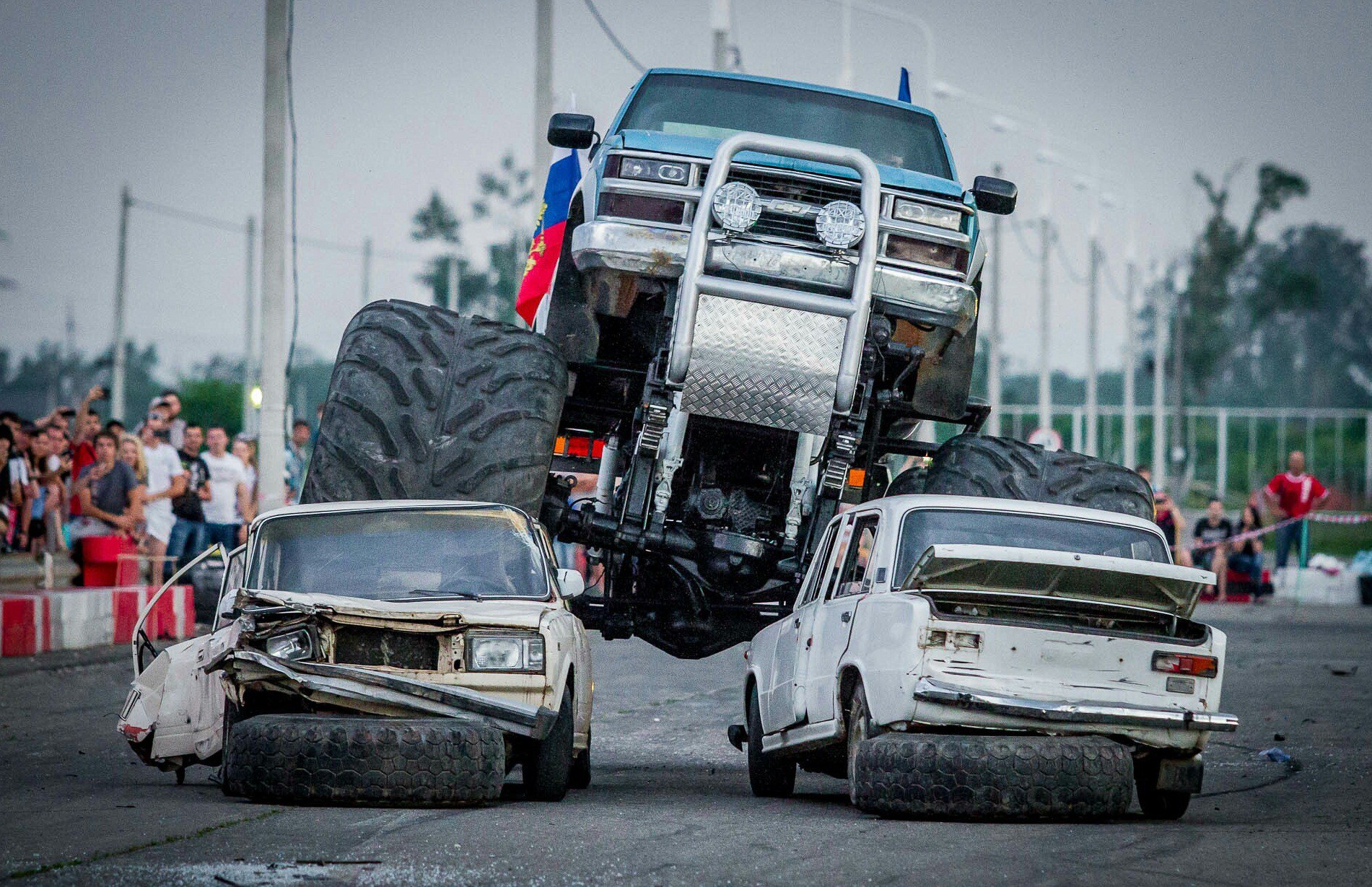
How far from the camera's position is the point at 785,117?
11.5 m

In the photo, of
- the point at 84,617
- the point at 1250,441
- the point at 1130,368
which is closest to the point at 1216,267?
the point at 1250,441

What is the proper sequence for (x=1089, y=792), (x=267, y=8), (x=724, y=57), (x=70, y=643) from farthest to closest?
1. (x=724, y=57)
2. (x=267, y=8)
3. (x=70, y=643)
4. (x=1089, y=792)

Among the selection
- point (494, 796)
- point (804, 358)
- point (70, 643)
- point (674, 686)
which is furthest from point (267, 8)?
point (494, 796)

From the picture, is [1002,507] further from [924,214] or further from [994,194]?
[994,194]

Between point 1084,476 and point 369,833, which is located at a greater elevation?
Answer: point 1084,476

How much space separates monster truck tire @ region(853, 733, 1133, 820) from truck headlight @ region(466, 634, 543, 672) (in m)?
1.56

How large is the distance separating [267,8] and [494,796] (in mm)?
13766

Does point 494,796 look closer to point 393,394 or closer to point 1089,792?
point 1089,792

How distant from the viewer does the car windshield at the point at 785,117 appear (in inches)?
447

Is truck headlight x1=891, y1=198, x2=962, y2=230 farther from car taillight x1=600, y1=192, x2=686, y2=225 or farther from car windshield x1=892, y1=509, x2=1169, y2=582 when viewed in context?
car windshield x1=892, y1=509, x2=1169, y2=582

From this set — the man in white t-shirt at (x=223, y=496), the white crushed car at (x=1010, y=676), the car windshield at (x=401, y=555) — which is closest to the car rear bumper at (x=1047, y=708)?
the white crushed car at (x=1010, y=676)

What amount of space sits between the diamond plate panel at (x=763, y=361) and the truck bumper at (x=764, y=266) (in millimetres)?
205

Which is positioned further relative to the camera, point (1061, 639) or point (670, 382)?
point (670, 382)

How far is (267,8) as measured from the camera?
65.6 feet
